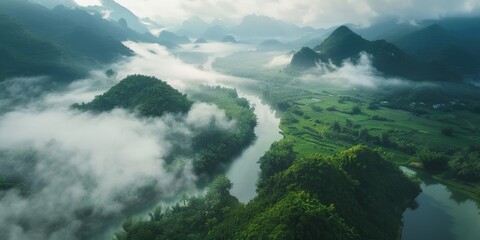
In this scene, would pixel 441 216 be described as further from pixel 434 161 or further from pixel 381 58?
pixel 381 58

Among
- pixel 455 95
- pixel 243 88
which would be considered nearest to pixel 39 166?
pixel 243 88

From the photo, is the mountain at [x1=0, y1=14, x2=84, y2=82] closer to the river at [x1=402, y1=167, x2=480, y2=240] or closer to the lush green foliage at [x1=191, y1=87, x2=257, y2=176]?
the lush green foliage at [x1=191, y1=87, x2=257, y2=176]

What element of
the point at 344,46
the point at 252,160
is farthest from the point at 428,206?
the point at 344,46

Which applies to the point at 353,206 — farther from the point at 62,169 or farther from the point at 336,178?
the point at 62,169

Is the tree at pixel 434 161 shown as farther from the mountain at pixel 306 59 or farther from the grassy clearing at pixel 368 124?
the mountain at pixel 306 59

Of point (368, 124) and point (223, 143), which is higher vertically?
point (223, 143)
